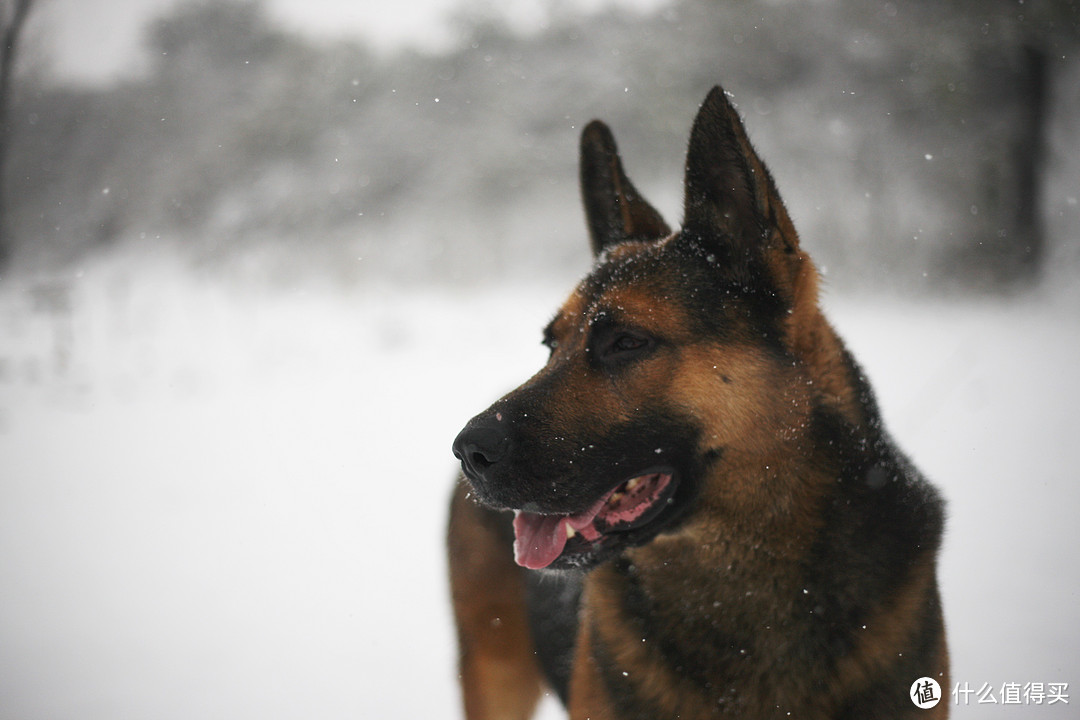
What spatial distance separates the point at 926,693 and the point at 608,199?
201cm

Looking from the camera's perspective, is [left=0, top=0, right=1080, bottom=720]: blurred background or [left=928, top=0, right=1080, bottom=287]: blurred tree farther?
[left=928, top=0, right=1080, bottom=287]: blurred tree

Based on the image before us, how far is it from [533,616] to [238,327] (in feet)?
41.0

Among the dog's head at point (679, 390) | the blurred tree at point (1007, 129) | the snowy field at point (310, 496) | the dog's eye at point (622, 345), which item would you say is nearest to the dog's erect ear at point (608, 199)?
the dog's head at point (679, 390)

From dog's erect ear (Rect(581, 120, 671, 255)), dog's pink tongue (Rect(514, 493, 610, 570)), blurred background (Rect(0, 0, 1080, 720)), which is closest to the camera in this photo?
dog's pink tongue (Rect(514, 493, 610, 570))

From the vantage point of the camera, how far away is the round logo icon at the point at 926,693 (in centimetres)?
186

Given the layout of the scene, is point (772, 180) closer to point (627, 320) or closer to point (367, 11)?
point (627, 320)

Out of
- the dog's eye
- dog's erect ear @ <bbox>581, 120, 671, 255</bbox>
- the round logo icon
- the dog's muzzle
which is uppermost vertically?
dog's erect ear @ <bbox>581, 120, 671, 255</bbox>

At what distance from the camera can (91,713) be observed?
330 cm

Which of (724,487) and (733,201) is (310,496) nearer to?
(724,487)

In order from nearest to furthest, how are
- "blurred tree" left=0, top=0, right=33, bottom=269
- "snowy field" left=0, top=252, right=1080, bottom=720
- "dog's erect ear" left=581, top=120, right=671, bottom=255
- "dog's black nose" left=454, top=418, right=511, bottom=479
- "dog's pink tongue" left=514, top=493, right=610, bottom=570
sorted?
"dog's black nose" left=454, top=418, right=511, bottom=479
"dog's pink tongue" left=514, top=493, right=610, bottom=570
"dog's erect ear" left=581, top=120, right=671, bottom=255
"snowy field" left=0, top=252, right=1080, bottom=720
"blurred tree" left=0, top=0, right=33, bottom=269

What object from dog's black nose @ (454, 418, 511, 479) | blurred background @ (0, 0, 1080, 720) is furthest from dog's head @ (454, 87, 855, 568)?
blurred background @ (0, 0, 1080, 720)

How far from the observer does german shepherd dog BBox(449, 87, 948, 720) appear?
182 centimetres

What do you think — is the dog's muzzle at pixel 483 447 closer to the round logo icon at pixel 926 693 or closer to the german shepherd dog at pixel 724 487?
the german shepherd dog at pixel 724 487

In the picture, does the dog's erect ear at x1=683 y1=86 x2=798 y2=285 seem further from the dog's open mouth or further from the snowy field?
the snowy field
